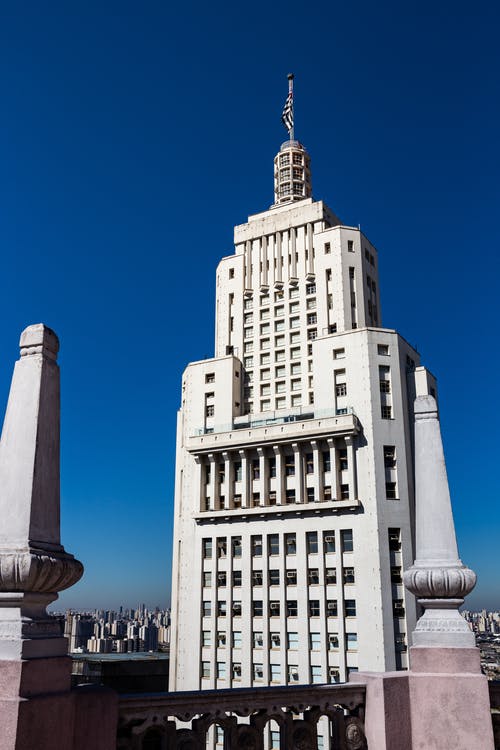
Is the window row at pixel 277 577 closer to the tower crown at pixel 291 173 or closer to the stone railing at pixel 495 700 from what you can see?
the stone railing at pixel 495 700

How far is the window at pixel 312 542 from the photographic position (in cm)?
5416

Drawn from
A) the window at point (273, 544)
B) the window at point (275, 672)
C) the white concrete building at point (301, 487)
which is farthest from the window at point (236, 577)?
the window at point (275, 672)

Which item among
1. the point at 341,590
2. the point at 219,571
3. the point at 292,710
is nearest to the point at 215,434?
the point at 219,571

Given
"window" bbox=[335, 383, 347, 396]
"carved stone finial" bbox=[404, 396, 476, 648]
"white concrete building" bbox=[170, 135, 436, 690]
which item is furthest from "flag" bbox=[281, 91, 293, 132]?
"carved stone finial" bbox=[404, 396, 476, 648]

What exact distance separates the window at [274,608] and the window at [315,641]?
354cm

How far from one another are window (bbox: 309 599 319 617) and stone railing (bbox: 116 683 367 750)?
45275 mm

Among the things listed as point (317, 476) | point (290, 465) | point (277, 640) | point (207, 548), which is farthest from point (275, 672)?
point (290, 465)

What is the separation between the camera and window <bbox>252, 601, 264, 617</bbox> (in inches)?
2162

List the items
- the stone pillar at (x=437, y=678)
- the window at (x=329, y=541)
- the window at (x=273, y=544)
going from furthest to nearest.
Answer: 1. the window at (x=273, y=544)
2. the window at (x=329, y=541)
3. the stone pillar at (x=437, y=678)

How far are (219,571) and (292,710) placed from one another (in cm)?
5037

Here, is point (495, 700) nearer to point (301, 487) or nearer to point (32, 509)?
point (32, 509)

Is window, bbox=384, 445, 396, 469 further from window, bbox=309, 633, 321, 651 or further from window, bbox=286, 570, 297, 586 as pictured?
window, bbox=309, 633, 321, 651

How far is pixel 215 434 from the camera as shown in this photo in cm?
6081

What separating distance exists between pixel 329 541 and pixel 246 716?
46.2 meters
